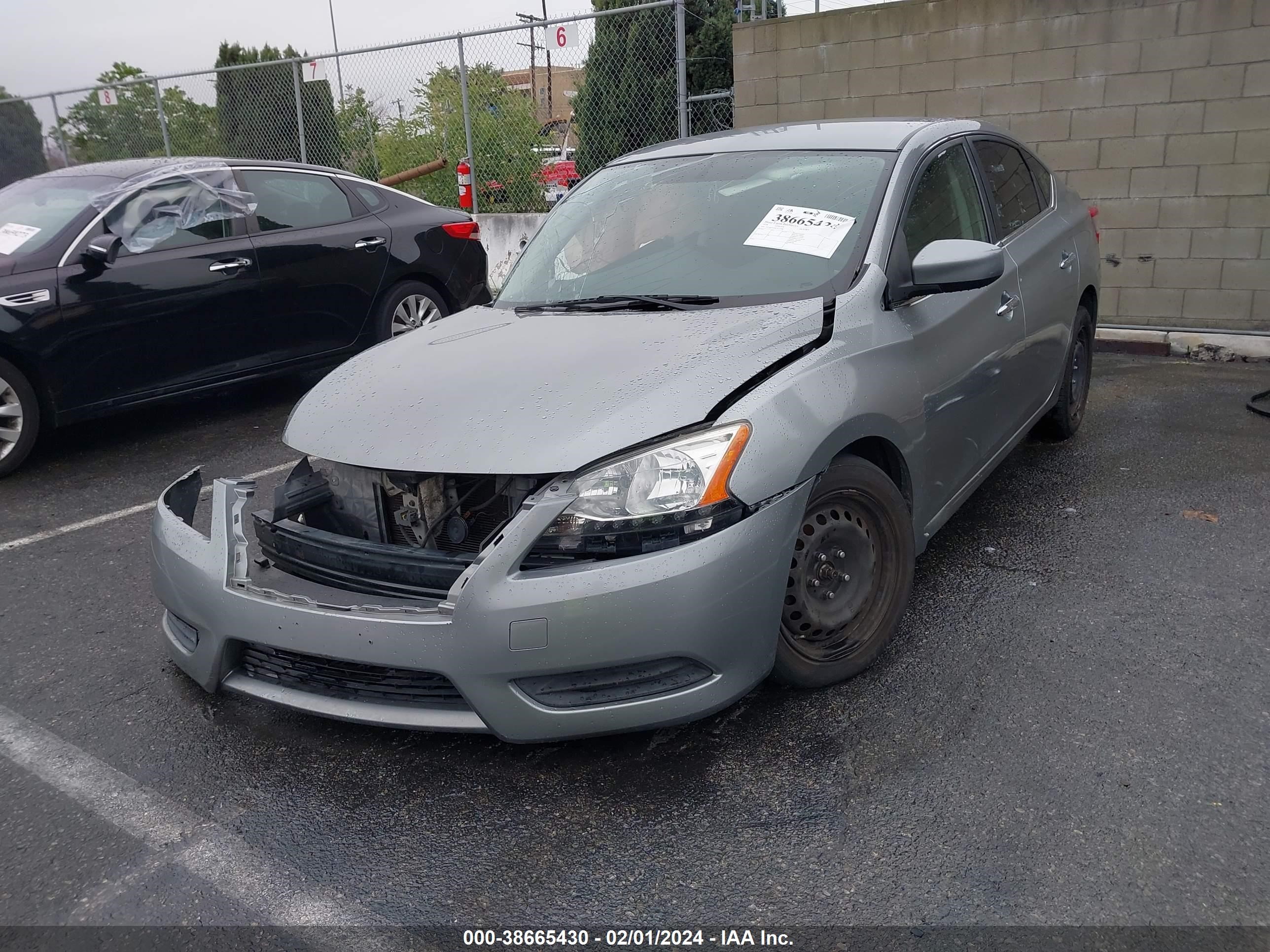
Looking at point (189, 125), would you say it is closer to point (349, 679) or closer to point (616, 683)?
point (349, 679)

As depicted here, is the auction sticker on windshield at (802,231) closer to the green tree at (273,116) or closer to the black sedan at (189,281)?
the black sedan at (189,281)

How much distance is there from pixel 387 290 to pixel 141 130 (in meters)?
10.6

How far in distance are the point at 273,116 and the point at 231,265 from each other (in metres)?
8.65

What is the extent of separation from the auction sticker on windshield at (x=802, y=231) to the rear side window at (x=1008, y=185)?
1104mm

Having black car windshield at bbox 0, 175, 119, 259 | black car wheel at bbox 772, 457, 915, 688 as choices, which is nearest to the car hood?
black car wheel at bbox 772, 457, 915, 688

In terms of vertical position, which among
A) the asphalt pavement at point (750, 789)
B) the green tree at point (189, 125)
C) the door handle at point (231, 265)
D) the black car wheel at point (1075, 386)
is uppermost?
the green tree at point (189, 125)

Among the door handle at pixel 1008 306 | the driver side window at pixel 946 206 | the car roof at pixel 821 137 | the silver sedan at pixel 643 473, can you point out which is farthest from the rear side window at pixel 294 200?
the door handle at pixel 1008 306

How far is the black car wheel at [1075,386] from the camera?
16.6 feet

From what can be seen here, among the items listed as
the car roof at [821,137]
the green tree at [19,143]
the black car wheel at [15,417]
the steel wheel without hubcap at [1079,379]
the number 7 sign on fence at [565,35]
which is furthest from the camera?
the green tree at [19,143]

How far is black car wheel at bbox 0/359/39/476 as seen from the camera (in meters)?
5.33

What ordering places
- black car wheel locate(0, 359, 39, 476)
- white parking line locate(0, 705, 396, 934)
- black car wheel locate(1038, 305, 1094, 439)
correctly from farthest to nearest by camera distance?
black car wheel locate(0, 359, 39, 476) < black car wheel locate(1038, 305, 1094, 439) < white parking line locate(0, 705, 396, 934)

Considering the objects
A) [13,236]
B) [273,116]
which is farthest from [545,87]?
[13,236]

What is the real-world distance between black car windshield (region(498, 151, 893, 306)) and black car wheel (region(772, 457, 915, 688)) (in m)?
0.69

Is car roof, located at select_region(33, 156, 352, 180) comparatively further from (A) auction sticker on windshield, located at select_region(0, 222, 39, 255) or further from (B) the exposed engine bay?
(B) the exposed engine bay
